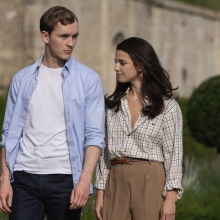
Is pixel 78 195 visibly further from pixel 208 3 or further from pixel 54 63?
pixel 208 3

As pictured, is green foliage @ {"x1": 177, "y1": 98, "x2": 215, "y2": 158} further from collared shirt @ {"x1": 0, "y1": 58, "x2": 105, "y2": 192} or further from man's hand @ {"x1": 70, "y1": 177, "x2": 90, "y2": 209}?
man's hand @ {"x1": 70, "y1": 177, "x2": 90, "y2": 209}

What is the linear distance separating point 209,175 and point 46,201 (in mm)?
5663

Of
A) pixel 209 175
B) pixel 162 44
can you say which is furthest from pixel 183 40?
pixel 209 175

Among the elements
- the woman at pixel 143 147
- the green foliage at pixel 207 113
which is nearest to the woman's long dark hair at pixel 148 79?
the woman at pixel 143 147

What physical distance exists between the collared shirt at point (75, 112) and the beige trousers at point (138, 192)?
0.32 m

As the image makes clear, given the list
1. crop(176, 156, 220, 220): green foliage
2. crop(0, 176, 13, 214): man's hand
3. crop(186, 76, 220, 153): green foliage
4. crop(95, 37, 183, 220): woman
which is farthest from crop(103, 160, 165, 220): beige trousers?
crop(186, 76, 220, 153): green foliage

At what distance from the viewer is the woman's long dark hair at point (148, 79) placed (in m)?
5.45

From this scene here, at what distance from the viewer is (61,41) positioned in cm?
516

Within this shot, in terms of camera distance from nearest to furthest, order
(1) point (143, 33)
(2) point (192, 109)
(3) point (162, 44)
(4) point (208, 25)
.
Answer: (2) point (192, 109) < (1) point (143, 33) < (3) point (162, 44) < (4) point (208, 25)

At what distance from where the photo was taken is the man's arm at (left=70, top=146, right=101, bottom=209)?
5.01 m

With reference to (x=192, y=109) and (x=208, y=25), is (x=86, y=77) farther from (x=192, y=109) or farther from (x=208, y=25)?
(x=208, y=25)

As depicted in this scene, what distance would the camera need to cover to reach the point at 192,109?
50.5 feet

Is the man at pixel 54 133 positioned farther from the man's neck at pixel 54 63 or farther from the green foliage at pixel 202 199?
the green foliage at pixel 202 199

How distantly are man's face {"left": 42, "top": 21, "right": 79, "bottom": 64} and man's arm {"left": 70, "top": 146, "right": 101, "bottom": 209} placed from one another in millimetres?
491
